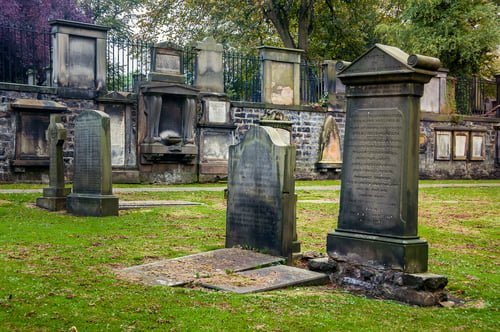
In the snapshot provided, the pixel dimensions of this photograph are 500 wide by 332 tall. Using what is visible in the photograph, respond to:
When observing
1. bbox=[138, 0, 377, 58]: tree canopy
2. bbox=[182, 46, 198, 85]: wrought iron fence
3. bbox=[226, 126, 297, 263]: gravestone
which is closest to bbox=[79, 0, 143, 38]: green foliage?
bbox=[138, 0, 377, 58]: tree canopy

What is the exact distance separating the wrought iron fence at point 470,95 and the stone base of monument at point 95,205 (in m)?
19.8

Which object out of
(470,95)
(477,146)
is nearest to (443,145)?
(477,146)

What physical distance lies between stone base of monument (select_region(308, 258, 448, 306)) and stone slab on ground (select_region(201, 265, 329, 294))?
0.61 ft

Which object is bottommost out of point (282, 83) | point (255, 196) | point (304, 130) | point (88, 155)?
point (255, 196)

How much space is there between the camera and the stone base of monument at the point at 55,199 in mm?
11789

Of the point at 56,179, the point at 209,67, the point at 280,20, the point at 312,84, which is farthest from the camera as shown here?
the point at 280,20

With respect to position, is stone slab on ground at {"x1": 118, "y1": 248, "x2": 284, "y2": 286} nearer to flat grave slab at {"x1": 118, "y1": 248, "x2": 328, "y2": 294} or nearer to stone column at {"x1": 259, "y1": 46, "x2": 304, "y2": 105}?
flat grave slab at {"x1": 118, "y1": 248, "x2": 328, "y2": 294}

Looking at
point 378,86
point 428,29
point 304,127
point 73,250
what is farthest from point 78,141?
point 428,29

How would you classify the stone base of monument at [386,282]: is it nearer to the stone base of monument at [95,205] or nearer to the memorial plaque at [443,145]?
the stone base of monument at [95,205]

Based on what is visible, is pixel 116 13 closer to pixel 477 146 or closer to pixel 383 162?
pixel 477 146

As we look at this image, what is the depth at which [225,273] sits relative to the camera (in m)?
6.77

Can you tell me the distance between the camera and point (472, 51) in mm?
26922

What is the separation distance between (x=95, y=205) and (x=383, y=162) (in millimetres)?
6115

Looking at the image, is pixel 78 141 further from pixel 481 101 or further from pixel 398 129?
pixel 481 101
